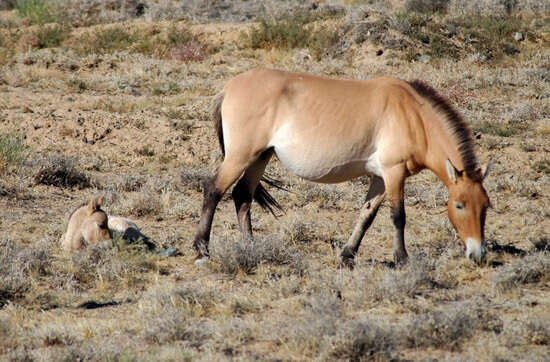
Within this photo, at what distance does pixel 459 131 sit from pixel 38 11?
70.3ft

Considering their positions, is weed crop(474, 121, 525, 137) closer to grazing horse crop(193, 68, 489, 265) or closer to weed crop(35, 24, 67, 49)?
grazing horse crop(193, 68, 489, 265)

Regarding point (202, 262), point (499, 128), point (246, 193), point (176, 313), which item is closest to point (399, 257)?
point (246, 193)

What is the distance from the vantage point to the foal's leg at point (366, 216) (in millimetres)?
6934

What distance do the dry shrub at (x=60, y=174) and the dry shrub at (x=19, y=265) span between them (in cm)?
271

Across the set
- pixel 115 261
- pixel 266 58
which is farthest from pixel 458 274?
pixel 266 58

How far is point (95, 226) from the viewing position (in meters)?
7.01

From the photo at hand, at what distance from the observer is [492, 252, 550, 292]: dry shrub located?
6105 millimetres

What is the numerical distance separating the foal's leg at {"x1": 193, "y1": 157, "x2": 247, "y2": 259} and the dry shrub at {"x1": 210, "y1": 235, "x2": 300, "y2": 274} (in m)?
0.22

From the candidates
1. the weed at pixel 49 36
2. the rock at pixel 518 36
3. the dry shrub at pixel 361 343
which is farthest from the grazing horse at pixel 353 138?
the weed at pixel 49 36

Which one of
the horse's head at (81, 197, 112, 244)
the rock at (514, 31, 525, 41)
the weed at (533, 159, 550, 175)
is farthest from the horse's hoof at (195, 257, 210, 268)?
the rock at (514, 31, 525, 41)

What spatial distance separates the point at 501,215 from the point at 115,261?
5.48 meters

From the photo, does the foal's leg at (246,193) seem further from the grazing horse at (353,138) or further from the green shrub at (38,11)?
the green shrub at (38,11)

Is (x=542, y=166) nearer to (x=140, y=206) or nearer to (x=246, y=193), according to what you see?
(x=246, y=193)

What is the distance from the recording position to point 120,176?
10.5 metres
